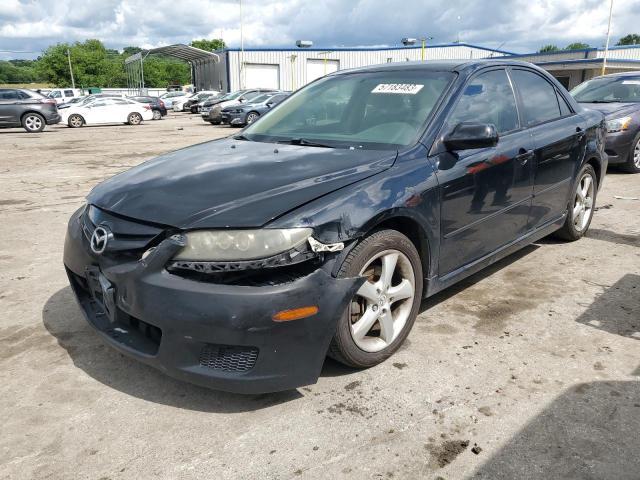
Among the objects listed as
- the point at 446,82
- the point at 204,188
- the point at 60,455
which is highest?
the point at 446,82

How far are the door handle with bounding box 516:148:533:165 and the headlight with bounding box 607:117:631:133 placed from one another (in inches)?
209

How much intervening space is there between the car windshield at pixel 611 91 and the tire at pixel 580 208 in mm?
4618

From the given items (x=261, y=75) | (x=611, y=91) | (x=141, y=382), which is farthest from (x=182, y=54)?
(x=141, y=382)

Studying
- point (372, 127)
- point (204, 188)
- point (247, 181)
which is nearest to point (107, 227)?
point (204, 188)

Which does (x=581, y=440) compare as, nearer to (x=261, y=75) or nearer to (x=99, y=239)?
(x=99, y=239)

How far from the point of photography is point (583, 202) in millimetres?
5172

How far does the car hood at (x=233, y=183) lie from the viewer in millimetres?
2498

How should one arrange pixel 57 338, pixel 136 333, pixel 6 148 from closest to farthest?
1. pixel 136 333
2. pixel 57 338
3. pixel 6 148

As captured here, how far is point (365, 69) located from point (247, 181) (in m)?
1.80

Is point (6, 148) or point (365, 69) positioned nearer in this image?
point (365, 69)

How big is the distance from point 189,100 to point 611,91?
112ft

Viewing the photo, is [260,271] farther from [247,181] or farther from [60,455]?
[60,455]

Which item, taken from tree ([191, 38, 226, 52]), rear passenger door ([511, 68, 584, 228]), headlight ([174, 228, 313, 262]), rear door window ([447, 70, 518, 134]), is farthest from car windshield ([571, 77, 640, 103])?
tree ([191, 38, 226, 52])

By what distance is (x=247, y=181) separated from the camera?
2.80 meters
